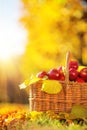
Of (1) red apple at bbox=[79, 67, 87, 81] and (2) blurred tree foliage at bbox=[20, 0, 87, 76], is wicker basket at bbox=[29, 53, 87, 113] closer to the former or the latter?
(1) red apple at bbox=[79, 67, 87, 81]

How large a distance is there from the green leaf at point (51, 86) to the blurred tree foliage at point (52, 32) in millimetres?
Result: 1650

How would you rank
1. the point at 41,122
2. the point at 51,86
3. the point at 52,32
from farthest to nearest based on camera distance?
the point at 52,32 → the point at 51,86 → the point at 41,122

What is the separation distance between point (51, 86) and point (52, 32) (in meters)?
1.75

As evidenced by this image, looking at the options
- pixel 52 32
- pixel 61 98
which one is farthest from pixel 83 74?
pixel 52 32

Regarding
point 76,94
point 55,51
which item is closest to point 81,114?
point 76,94

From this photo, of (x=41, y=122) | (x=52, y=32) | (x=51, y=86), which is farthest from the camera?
(x=52, y=32)

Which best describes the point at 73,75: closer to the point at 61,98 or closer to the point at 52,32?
the point at 61,98

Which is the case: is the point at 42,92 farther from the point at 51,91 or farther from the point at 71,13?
the point at 71,13

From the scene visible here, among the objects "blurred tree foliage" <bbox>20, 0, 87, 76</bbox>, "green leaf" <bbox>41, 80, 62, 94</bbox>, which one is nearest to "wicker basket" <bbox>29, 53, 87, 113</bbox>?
"green leaf" <bbox>41, 80, 62, 94</bbox>

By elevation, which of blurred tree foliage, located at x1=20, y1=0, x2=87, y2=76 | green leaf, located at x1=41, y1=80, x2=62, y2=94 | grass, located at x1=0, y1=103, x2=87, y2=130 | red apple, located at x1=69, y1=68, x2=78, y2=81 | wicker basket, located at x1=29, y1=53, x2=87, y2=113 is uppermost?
blurred tree foliage, located at x1=20, y1=0, x2=87, y2=76

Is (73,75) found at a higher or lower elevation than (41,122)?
higher

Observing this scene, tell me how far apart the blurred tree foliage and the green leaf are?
1.65 meters

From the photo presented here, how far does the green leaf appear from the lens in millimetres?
2080

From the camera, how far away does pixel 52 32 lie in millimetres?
3799
